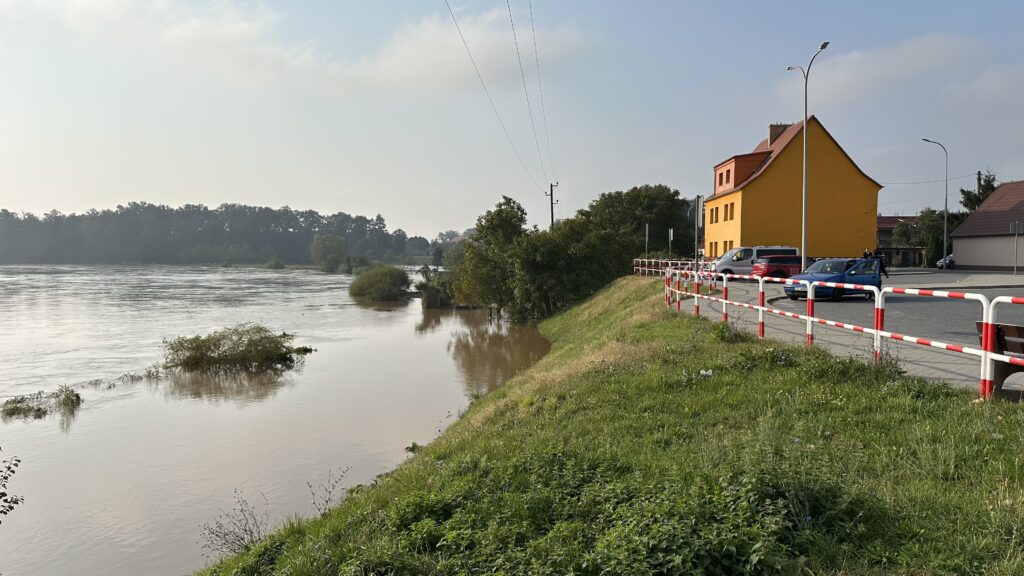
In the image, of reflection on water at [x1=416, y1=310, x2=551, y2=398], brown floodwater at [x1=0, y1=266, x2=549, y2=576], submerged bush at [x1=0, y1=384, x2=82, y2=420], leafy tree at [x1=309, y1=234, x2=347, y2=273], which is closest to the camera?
brown floodwater at [x1=0, y1=266, x2=549, y2=576]

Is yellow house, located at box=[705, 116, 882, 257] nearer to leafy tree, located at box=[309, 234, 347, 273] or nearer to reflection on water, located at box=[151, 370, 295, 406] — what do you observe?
reflection on water, located at box=[151, 370, 295, 406]

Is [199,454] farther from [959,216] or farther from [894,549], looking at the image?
[959,216]

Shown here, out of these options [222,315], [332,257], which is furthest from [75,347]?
[332,257]

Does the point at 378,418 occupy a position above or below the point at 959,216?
below

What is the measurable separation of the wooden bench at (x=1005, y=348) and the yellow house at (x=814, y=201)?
31014mm

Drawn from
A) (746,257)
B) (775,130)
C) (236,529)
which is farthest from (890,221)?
(236,529)

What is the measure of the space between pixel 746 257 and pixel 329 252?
12248 cm

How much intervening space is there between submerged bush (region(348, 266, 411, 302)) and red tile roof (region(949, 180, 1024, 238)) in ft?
171

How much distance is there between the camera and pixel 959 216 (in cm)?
5209

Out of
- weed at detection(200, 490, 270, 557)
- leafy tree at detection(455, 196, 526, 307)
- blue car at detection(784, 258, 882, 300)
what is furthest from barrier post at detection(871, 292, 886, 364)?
leafy tree at detection(455, 196, 526, 307)

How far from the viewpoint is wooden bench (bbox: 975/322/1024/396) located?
6191 millimetres

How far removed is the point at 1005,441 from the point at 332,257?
13937 cm

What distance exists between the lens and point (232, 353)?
26.7 m

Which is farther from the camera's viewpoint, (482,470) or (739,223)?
(739,223)
